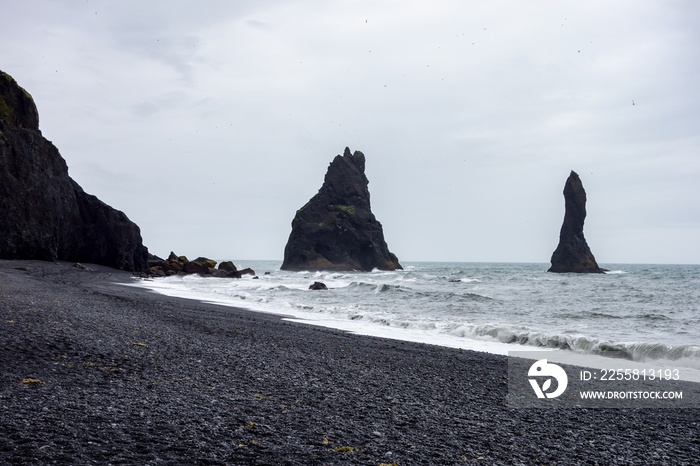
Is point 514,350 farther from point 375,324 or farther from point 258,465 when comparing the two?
point 258,465

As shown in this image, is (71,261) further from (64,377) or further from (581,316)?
(64,377)

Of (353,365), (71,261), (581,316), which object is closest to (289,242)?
(71,261)

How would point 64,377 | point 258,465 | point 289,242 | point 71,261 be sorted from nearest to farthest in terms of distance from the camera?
point 258,465, point 64,377, point 71,261, point 289,242

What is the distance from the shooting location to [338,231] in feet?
398

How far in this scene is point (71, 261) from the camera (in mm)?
54625

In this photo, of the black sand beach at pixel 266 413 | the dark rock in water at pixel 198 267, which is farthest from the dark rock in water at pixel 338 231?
the black sand beach at pixel 266 413

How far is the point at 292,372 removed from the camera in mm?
9438

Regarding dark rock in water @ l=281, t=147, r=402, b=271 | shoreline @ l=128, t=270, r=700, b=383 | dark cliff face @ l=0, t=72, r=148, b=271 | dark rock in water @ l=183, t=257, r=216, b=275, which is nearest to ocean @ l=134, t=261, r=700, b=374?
shoreline @ l=128, t=270, r=700, b=383

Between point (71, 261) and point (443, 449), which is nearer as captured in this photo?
point (443, 449)

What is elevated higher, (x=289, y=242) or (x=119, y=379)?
(x=289, y=242)

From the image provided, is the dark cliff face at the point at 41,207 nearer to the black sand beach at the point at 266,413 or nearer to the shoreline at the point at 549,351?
the shoreline at the point at 549,351

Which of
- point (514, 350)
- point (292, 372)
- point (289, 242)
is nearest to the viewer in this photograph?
point (292, 372)

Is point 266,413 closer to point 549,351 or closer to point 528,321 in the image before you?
point 549,351

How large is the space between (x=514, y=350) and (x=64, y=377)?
12.5 meters
